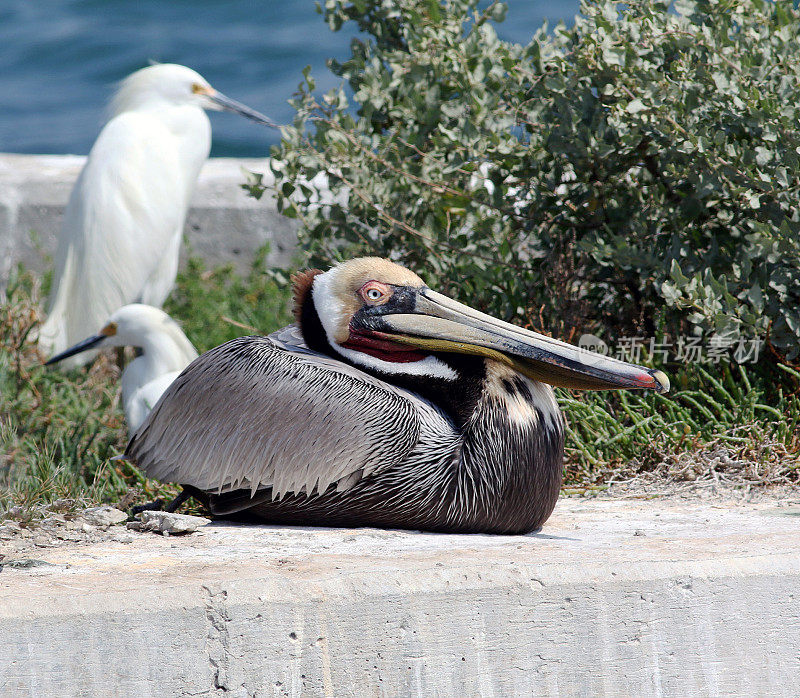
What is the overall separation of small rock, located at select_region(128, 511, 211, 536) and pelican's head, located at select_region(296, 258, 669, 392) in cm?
60

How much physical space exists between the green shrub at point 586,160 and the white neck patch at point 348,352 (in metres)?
0.99

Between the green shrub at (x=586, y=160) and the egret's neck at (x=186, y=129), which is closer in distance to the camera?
the green shrub at (x=586, y=160)

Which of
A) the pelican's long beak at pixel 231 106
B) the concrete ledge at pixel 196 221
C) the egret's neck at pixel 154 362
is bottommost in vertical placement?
the egret's neck at pixel 154 362

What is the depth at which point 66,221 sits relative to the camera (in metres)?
5.53

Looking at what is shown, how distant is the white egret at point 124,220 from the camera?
17.5 feet

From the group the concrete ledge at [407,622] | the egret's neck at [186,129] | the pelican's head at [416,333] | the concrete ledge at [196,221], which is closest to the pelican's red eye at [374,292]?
the pelican's head at [416,333]

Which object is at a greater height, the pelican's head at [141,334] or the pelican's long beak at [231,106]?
the pelican's long beak at [231,106]

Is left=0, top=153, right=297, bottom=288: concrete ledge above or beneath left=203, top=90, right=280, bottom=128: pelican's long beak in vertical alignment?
beneath

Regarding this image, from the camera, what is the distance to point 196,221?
6547 millimetres

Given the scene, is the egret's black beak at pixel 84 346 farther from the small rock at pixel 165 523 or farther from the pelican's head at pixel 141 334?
the small rock at pixel 165 523

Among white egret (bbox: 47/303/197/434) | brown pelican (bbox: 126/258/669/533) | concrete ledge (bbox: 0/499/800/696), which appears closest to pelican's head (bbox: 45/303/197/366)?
white egret (bbox: 47/303/197/434)

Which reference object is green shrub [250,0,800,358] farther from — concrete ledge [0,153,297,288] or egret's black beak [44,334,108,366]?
concrete ledge [0,153,297,288]

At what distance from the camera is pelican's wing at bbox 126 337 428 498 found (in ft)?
8.18

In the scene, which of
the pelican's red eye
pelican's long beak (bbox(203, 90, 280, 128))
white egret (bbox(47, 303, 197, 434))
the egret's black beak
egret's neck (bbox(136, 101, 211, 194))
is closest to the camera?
the pelican's red eye
